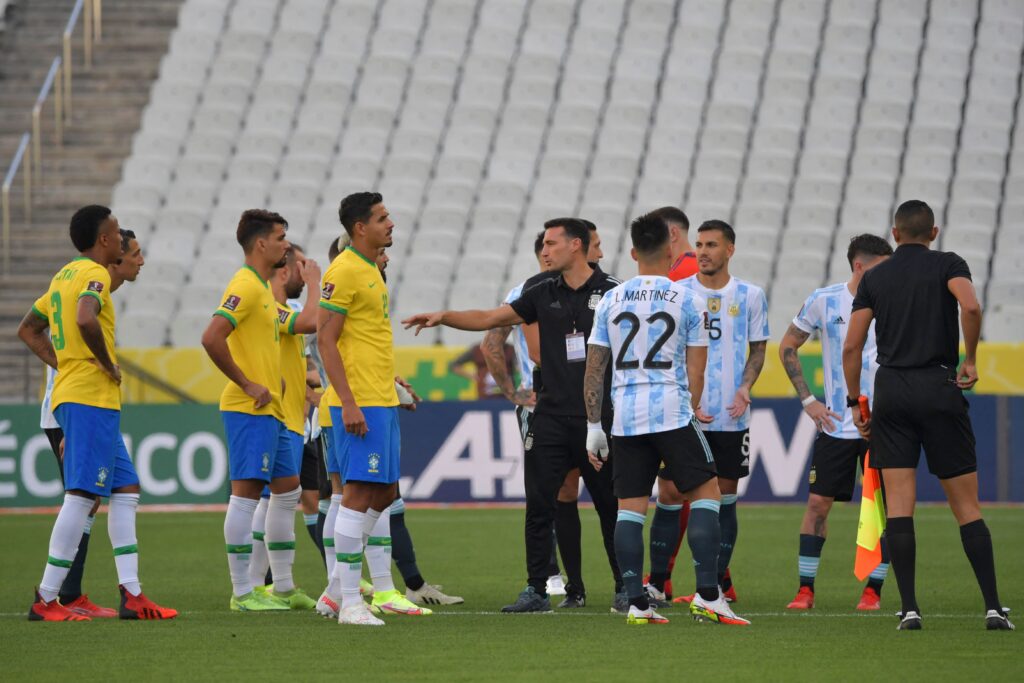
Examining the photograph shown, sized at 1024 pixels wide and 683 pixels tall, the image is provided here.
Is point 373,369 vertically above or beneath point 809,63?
beneath

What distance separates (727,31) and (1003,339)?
908 centimetres

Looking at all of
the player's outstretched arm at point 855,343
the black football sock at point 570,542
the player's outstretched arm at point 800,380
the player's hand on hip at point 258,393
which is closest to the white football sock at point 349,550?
the player's hand on hip at point 258,393

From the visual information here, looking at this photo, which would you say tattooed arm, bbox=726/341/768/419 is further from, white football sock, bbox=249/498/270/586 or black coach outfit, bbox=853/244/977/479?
white football sock, bbox=249/498/270/586

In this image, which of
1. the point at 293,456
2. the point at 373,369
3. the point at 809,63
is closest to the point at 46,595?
the point at 293,456

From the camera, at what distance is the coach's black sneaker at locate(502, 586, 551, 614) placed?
8609mm

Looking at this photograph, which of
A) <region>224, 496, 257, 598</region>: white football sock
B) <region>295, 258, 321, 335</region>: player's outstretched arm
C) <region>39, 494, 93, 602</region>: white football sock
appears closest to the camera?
<region>39, 494, 93, 602</region>: white football sock

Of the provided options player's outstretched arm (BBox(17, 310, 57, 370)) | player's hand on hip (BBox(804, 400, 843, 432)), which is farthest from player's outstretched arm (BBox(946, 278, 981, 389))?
player's outstretched arm (BBox(17, 310, 57, 370))

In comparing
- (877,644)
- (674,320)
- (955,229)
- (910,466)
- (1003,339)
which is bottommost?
(877,644)

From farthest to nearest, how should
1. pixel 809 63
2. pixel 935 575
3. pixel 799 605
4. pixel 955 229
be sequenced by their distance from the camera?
pixel 809 63 < pixel 955 229 < pixel 935 575 < pixel 799 605

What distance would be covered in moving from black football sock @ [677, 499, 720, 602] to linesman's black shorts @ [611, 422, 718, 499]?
0.14 meters

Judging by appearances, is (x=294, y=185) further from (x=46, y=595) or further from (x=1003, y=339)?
(x=46, y=595)

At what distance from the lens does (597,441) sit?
7898mm

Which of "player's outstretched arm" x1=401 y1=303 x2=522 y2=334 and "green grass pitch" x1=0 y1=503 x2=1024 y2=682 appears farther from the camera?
"player's outstretched arm" x1=401 y1=303 x2=522 y2=334

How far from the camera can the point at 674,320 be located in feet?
25.7
